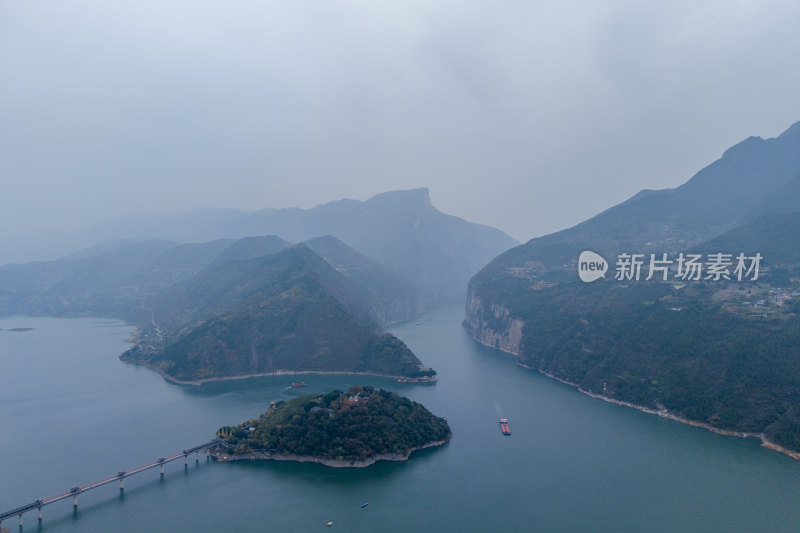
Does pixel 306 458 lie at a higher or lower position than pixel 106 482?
higher

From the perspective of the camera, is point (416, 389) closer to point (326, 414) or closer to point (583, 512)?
point (326, 414)

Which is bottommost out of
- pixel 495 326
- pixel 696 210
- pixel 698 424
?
pixel 698 424

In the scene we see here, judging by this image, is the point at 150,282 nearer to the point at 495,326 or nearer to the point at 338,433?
the point at 495,326

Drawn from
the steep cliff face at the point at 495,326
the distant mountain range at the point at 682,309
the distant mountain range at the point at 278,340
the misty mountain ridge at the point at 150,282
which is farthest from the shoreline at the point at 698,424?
the misty mountain ridge at the point at 150,282

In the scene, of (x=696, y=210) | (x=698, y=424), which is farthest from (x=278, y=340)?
(x=696, y=210)

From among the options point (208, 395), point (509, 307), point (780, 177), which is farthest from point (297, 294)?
point (780, 177)

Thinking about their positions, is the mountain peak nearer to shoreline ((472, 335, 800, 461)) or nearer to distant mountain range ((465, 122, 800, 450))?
distant mountain range ((465, 122, 800, 450))
